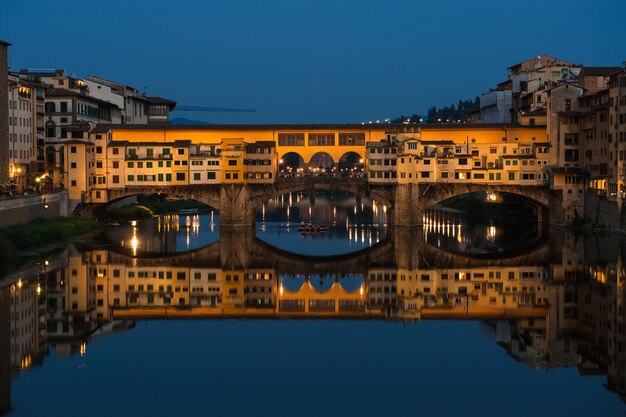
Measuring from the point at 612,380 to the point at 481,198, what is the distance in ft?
179

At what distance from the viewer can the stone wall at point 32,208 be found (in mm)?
40875

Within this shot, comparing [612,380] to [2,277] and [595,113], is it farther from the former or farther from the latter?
[595,113]

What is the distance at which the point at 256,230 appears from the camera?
5675 cm

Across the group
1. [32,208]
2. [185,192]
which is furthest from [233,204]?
[32,208]

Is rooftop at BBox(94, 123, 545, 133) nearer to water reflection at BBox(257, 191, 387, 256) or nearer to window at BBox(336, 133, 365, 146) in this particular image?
window at BBox(336, 133, 365, 146)

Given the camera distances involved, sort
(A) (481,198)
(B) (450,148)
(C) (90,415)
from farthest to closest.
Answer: (A) (481,198), (B) (450,148), (C) (90,415)

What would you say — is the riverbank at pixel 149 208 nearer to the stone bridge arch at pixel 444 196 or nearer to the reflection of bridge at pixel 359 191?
the reflection of bridge at pixel 359 191

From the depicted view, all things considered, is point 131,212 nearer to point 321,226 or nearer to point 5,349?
point 321,226

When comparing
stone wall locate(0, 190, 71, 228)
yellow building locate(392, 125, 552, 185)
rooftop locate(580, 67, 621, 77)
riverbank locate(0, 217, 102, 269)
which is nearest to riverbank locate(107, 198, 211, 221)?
riverbank locate(0, 217, 102, 269)

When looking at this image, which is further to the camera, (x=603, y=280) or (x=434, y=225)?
(x=434, y=225)

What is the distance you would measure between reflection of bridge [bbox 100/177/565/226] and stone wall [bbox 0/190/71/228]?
4241 mm

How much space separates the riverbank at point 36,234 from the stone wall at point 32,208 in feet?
1.15

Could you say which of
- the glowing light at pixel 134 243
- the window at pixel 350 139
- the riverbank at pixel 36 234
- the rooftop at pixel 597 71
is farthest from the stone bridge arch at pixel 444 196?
the riverbank at pixel 36 234

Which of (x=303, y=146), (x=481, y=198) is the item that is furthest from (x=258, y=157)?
(x=481, y=198)
